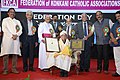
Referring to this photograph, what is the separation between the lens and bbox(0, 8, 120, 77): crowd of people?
5.42 meters

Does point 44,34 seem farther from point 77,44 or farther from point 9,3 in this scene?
point 9,3

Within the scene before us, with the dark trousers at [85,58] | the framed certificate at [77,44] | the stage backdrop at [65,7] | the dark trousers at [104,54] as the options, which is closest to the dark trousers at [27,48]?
the framed certificate at [77,44]

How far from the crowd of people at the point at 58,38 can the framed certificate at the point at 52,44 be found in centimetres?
7

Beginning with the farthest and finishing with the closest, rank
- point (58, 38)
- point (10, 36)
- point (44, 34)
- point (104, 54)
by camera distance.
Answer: point (44, 34)
point (104, 54)
point (58, 38)
point (10, 36)

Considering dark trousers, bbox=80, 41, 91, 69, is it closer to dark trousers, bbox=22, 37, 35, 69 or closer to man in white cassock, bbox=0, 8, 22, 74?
dark trousers, bbox=22, 37, 35, 69

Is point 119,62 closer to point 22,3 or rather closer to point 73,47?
point 73,47

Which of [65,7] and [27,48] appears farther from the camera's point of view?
[65,7]

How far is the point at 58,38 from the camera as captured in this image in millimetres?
5664

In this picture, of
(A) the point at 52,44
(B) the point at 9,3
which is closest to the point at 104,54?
(A) the point at 52,44

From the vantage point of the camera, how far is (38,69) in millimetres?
6289

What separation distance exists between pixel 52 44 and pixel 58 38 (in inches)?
9.0

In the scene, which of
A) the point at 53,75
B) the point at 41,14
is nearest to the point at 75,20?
the point at 41,14

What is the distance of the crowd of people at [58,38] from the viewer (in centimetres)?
542

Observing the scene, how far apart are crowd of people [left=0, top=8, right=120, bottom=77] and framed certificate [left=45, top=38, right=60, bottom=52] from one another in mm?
73
